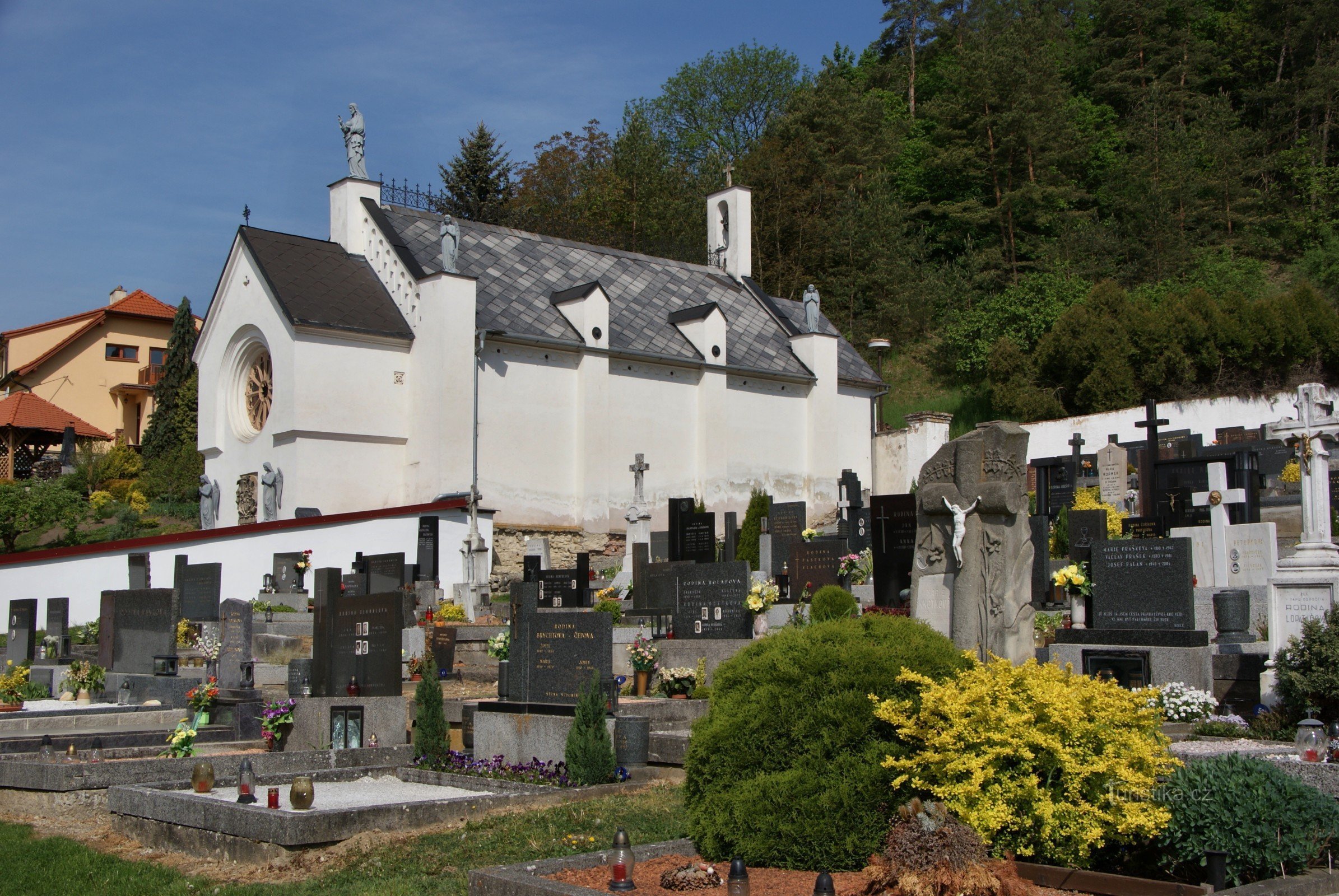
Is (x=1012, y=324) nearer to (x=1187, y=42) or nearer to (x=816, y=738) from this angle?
(x=1187, y=42)

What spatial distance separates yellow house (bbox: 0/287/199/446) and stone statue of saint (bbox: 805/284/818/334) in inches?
1056

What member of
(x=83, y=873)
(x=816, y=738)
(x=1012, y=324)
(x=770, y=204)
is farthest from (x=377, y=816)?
(x=770, y=204)

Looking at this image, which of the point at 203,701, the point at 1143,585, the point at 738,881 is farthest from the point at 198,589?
the point at 738,881

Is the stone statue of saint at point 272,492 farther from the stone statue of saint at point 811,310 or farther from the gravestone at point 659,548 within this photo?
the stone statue of saint at point 811,310

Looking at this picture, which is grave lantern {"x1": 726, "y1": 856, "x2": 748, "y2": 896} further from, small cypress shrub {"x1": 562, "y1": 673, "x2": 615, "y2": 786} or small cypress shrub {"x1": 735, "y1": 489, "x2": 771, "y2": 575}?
small cypress shrub {"x1": 735, "y1": 489, "x2": 771, "y2": 575}

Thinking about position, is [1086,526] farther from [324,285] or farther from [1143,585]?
[324,285]

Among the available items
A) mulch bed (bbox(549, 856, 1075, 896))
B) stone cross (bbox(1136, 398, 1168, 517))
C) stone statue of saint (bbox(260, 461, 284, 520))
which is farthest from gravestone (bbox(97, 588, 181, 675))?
stone cross (bbox(1136, 398, 1168, 517))

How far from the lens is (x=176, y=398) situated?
133 feet

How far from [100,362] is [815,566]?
132 feet

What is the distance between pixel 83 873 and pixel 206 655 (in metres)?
9.17

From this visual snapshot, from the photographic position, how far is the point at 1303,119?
153ft

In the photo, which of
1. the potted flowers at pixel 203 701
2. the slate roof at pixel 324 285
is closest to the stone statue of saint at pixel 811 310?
the slate roof at pixel 324 285

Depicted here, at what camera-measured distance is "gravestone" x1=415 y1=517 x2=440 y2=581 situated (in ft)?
78.4

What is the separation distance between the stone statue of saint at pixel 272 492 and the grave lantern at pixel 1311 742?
22.5 m
